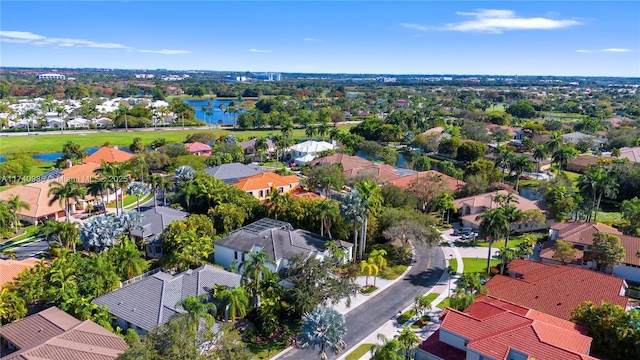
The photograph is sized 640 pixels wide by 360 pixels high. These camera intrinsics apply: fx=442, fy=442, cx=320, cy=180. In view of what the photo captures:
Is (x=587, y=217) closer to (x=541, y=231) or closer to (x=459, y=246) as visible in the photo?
(x=541, y=231)

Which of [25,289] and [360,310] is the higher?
[25,289]

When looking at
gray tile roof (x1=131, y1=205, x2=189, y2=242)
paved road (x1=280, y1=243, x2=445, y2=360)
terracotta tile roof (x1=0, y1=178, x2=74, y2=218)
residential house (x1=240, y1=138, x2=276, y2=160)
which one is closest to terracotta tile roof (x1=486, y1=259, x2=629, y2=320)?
paved road (x1=280, y1=243, x2=445, y2=360)

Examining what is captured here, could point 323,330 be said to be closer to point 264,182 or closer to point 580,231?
point 580,231

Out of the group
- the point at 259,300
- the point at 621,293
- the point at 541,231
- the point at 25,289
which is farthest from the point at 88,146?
the point at 621,293

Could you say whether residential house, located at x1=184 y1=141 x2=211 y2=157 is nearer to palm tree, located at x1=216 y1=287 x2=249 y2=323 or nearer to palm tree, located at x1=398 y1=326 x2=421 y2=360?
palm tree, located at x1=216 y1=287 x2=249 y2=323

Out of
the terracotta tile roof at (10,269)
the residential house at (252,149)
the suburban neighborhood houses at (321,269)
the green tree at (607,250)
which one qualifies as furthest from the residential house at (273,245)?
the residential house at (252,149)

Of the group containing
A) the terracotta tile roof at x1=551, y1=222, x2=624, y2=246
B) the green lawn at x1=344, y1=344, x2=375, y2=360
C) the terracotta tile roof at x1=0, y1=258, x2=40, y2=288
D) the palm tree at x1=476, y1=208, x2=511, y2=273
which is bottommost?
the green lawn at x1=344, y1=344, x2=375, y2=360

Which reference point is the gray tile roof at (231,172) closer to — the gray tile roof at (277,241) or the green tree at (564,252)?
the gray tile roof at (277,241)
